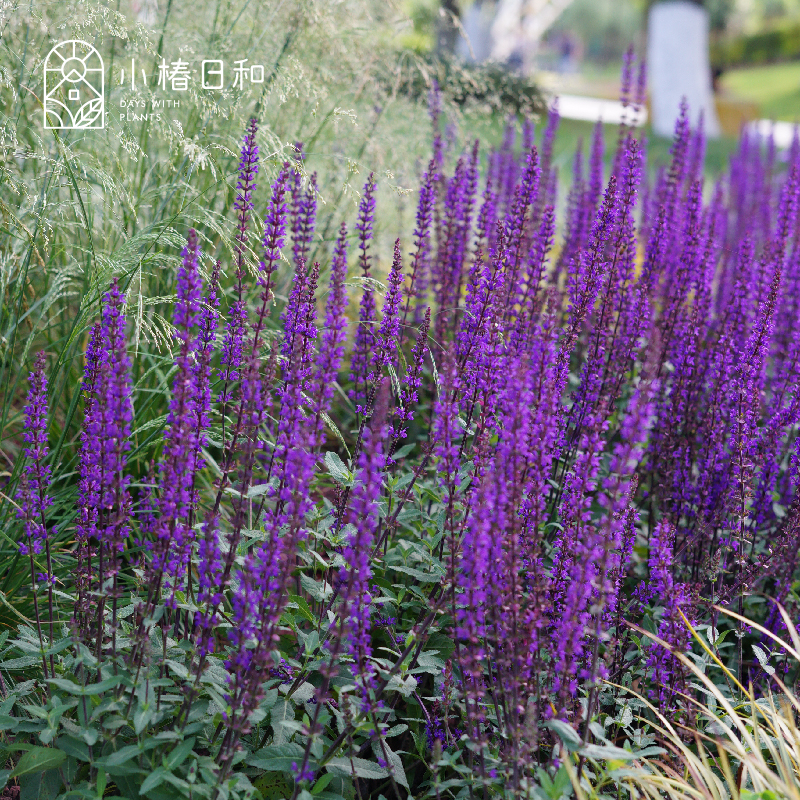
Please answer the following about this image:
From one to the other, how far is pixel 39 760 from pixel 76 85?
3415 millimetres

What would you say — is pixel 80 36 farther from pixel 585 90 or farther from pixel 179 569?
pixel 585 90

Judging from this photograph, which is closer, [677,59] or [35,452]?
[35,452]

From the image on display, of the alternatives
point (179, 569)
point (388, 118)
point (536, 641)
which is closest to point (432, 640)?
point (536, 641)

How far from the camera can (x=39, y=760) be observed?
2320 millimetres

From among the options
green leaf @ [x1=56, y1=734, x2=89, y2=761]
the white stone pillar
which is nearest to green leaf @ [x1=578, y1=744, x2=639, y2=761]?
green leaf @ [x1=56, y1=734, x2=89, y2=761]

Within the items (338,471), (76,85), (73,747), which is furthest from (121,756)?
(76,85)

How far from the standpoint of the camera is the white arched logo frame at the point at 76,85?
397 centimetres

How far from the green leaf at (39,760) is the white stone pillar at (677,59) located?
22.8m

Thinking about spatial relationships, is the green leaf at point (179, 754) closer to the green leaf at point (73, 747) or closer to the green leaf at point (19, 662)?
the green leaf at point (73, 747)

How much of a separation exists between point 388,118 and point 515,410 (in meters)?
4.02

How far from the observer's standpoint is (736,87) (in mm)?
37531

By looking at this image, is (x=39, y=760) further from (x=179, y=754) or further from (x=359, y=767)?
(x=359, y=767)

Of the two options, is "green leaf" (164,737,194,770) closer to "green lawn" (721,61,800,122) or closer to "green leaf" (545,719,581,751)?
"green leaf" (545,719,581,751)

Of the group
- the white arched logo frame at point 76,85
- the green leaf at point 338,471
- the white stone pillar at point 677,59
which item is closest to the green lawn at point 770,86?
the white stone pillar at point 677,59
